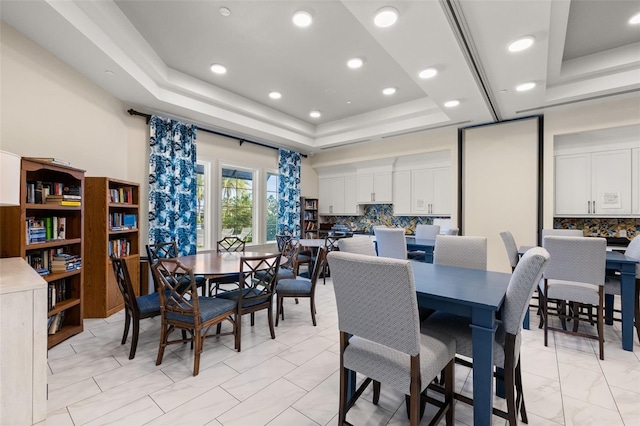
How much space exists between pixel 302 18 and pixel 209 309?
9.59 ft

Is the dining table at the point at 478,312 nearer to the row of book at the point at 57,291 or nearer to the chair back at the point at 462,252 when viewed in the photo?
the chair back at the point at 462,252

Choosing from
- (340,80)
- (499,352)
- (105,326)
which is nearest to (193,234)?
(105,326)

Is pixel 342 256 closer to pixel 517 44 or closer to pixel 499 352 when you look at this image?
pixel 499 352

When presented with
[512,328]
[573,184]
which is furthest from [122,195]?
[573,184]

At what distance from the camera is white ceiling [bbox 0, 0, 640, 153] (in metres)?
2.46

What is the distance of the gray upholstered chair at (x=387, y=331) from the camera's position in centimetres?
134

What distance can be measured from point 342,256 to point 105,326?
3204 mm

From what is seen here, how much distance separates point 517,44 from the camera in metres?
2.71

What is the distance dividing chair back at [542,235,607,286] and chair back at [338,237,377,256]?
1684 millimetres

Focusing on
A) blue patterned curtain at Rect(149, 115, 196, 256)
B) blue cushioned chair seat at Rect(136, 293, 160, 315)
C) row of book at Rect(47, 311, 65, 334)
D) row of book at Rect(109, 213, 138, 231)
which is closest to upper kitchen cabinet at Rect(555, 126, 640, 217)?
blue cushioned chair seat at Rect(136, 293, 160, 315)

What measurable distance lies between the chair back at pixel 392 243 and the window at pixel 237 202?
10.1 ft

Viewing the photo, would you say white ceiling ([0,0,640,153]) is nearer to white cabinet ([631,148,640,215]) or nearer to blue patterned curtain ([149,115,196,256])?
blue patterned curtain ([149,115,196,256])

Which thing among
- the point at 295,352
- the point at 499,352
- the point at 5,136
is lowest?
the point at 295,352

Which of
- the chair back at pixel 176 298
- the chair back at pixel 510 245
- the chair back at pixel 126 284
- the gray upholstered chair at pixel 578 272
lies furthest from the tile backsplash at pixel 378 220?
the chair back at pixel 126 284
